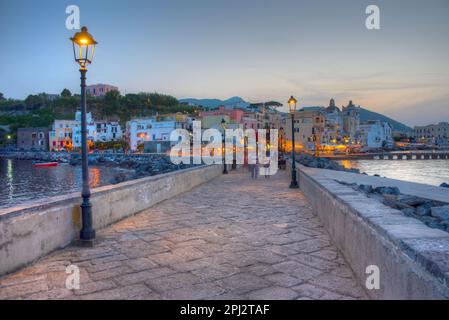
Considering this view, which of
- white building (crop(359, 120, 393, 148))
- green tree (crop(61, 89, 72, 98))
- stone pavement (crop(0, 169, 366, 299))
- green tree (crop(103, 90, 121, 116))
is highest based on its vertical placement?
green tree (crop(61, 89, 72, 98))

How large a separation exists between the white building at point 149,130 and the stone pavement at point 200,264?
66.9 metres

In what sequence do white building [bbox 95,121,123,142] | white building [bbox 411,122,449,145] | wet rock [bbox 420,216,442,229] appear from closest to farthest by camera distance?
wet rock [bbox 420,216,442,229] < white building [bbox 95,121,123,142] < white building [bbox 411,122,449,145]

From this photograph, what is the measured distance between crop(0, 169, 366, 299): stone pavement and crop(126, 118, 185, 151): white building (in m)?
66.9

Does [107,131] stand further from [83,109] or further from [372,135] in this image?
[83,109]

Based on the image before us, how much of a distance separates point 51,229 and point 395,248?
4524mm

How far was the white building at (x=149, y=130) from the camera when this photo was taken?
73113 millimetres

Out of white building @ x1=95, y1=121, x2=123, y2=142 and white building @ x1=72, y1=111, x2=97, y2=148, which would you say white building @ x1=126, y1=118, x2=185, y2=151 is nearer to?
white building @ x1=95, y1=121, x2=123, y2=142

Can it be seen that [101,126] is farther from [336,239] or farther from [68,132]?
[336,239]

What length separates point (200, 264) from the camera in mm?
4461

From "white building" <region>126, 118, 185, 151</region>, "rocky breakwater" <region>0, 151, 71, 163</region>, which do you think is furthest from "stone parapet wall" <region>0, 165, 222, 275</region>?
"rocky breakwater" <region>0, 151, 71, 163</region>

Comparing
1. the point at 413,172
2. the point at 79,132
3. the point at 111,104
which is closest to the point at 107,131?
the point at 79,132

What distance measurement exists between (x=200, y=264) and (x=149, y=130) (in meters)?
74.6

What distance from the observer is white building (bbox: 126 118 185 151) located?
73.1m

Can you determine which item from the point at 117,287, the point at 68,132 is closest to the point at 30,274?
the point at 117,287
